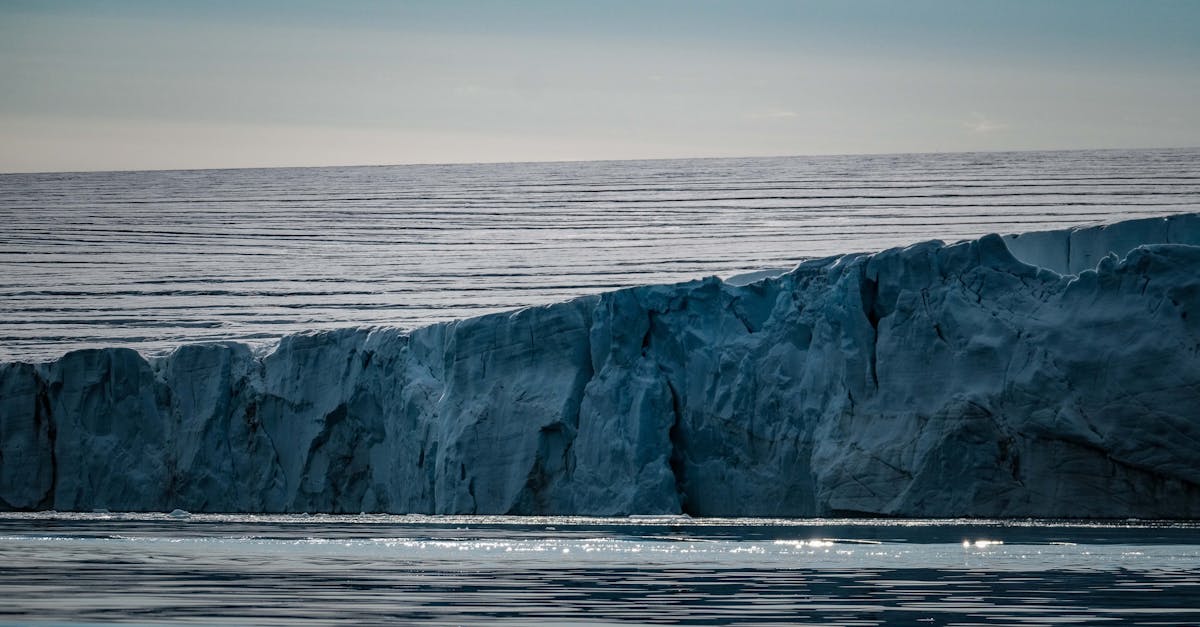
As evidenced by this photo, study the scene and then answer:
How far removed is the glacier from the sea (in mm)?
744

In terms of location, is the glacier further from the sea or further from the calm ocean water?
the calm ocean water

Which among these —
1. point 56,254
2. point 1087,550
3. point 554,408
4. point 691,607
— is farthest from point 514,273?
point 691,607

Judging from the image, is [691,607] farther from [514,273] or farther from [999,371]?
[514,273]

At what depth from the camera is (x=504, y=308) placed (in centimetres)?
3166

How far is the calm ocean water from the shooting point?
3494cm

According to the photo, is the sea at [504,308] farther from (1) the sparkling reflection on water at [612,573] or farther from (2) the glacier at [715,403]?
(2) the glacier at [715,403]

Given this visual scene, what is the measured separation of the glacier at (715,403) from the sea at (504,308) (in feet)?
2.44

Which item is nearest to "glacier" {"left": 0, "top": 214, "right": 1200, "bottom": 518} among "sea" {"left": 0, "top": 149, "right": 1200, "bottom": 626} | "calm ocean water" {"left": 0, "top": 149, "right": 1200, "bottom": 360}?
"sea" {"left": 0, "top": 149, "right": 1200, "bottom": 626}

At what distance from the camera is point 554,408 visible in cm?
2106

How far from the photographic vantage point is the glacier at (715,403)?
18594 mm

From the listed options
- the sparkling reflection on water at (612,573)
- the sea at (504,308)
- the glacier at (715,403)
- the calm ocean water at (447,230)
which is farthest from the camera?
the calm ocean water at (447,230)

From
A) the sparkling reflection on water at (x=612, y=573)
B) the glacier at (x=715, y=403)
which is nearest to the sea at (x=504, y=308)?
the sparkling reflection on water at (x=612, y=573)

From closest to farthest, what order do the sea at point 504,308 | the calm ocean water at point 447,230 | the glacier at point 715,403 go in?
1. the sea at point 504,308
2. the glacier at point 715,403
3. the calm ocean water at point 447,230

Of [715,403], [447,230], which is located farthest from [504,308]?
[447,230]
